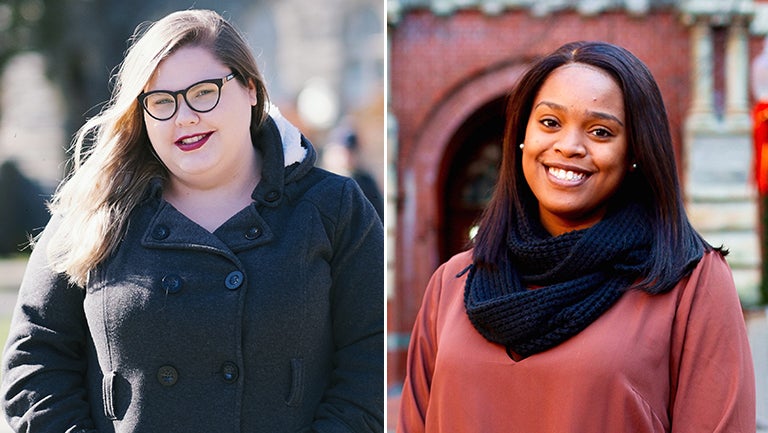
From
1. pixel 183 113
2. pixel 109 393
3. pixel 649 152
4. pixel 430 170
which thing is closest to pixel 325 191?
pixel 183 113

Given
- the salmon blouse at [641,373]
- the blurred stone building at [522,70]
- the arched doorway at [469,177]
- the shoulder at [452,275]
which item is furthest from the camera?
the arched doorway at [469,177]

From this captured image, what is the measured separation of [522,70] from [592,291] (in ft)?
11.2

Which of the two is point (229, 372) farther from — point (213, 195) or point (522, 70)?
point (522, 70)

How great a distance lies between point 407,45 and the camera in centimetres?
528

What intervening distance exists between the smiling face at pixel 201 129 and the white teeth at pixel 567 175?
0.70m

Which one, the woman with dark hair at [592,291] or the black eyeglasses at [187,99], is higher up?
the black eyeglasses at [187,99]

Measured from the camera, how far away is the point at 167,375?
196 cm

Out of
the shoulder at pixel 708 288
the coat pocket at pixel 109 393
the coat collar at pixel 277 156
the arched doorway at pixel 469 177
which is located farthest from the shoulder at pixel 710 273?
the arched doorway at pixel 469 177

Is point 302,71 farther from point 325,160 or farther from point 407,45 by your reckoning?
point 407,45

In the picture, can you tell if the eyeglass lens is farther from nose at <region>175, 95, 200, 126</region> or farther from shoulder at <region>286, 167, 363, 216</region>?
shoulder at <region>286, 167, 363, 216</region>

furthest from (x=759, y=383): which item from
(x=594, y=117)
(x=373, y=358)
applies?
(x=594, y=117)

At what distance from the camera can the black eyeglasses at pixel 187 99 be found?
78.1 inches

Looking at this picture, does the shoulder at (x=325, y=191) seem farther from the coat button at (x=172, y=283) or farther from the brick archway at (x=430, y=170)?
the brick archway at (x=430, y=170)

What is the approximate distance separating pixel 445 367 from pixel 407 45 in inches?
147
